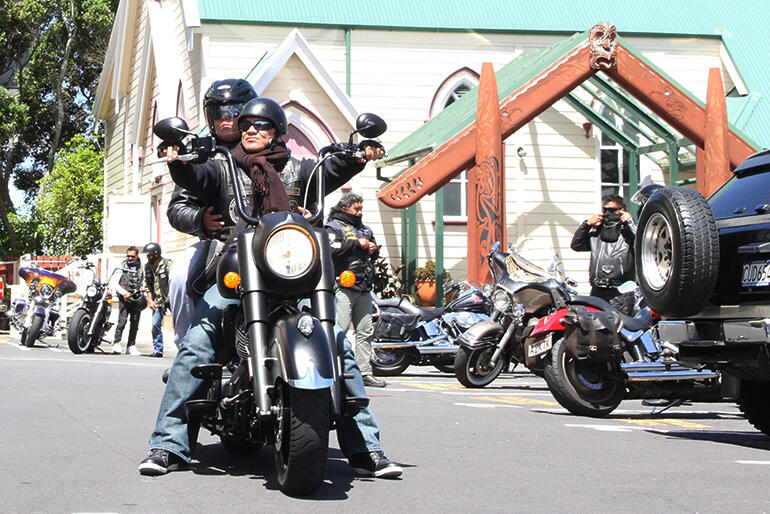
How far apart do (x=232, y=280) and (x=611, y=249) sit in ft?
24.2

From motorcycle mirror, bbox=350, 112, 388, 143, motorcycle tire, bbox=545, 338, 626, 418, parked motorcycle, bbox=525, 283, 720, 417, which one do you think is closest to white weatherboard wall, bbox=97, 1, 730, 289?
parked motorcycle, bbox=525, 283, 720, 417

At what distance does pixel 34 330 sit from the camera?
19781 mm

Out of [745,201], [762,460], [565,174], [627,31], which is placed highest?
[627,31]

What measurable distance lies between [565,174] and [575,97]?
6.05 feet

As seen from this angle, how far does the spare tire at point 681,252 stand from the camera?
7.04 metres

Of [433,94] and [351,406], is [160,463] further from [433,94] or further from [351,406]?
[433,94]

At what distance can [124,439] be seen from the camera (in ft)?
23.2

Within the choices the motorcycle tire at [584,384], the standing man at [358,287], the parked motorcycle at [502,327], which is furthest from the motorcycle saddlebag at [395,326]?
the motorcycle tire at [584,384]

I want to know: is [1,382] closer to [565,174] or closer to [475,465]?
[475,465]

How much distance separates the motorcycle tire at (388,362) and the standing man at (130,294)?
5.81m

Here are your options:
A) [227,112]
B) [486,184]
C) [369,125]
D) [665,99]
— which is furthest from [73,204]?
[369,125]

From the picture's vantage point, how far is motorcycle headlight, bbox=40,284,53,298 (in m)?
20.8

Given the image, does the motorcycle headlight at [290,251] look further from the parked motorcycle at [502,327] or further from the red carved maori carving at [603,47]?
the red carved maori carving at [603,47]

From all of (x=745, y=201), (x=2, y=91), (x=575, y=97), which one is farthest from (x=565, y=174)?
(x=2, y=91)
